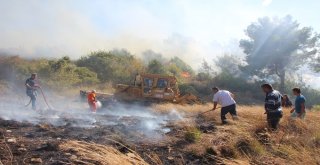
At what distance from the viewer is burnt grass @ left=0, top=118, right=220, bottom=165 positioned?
686 centimetres

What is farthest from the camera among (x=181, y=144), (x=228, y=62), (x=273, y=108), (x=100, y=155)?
(x=228, y=62)

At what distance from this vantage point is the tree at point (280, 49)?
3938cm

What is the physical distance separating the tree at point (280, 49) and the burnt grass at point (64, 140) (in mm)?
30037

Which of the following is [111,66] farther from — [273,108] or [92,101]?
[273,108]

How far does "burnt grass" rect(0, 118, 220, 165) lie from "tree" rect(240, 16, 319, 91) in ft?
98.5

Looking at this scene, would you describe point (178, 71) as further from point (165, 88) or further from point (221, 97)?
point (221, 97)

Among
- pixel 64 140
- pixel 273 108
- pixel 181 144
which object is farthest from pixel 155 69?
pixel 64 140

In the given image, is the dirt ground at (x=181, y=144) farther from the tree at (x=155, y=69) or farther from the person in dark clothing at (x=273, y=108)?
the tree at (x=155, y=69)

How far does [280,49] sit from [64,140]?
3486 centimetres

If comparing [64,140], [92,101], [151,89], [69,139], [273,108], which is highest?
[151,89]

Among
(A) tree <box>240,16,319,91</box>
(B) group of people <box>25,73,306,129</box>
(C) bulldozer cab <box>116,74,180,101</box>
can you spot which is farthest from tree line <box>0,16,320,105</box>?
(B) group of people <box>25,73,306,129</box>

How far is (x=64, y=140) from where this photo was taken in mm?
7203

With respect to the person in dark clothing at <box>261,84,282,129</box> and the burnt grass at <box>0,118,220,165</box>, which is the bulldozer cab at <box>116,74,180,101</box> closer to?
the burnt grass at <box>0,118,220,165</box>

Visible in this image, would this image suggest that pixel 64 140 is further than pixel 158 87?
No
